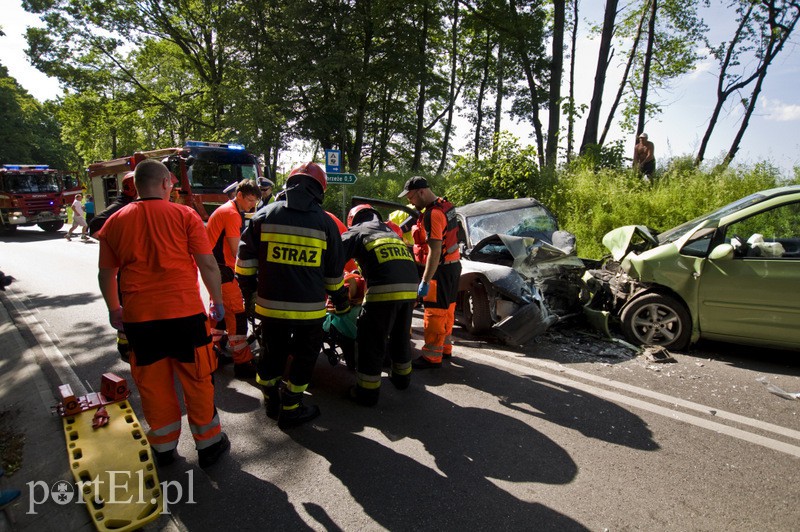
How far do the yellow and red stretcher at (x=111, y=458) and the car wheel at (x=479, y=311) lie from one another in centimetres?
344

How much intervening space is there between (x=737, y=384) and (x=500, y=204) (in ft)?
11.6

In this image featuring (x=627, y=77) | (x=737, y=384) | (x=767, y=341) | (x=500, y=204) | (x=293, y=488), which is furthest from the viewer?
(x=627, y=77)

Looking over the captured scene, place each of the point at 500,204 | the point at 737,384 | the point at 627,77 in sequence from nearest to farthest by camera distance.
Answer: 1. the point at 737,384
2. the point at 500,204
3. the point at 627,77

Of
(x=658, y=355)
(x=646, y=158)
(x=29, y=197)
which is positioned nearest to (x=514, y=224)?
(x=658, y=355)

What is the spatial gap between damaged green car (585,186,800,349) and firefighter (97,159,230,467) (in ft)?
14.2

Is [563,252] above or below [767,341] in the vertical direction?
above

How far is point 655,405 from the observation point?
136 inches

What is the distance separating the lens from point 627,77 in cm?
2250

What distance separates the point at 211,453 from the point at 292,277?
1217mm

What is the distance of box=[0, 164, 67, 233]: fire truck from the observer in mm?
16641

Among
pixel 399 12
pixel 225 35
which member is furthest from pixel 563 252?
pixel 225 35

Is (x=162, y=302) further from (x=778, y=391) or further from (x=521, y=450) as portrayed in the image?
(x=778, y=391)

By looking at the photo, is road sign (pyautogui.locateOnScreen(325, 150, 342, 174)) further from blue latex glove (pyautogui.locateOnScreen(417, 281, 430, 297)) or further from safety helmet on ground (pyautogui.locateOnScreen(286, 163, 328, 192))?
safety helmet on ground (pyautogui.locateOnScreen(286, 163, 328, 192))

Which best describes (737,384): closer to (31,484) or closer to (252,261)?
(252,261)
